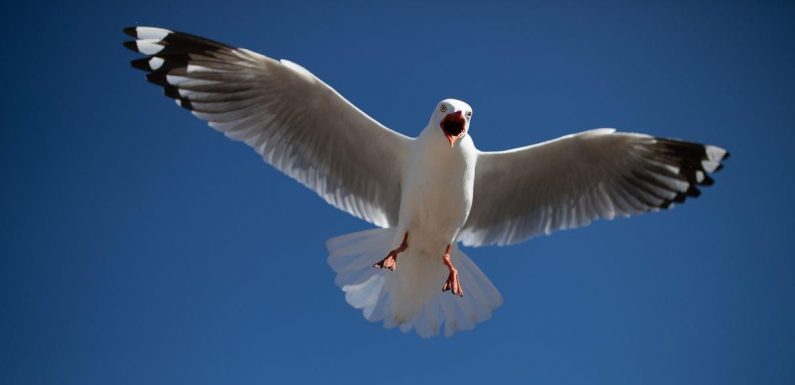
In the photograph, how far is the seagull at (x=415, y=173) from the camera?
16.2 ft

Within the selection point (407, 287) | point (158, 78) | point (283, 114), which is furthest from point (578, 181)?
point (158, 78)

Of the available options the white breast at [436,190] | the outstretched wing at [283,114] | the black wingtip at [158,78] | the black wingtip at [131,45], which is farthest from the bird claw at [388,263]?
the black wingtip at [131,45]

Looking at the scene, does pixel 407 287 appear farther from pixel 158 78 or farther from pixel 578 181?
pixel 158 78

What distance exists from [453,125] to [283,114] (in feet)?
3.70

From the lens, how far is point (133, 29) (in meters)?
5.01

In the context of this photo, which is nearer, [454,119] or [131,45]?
[454,119]

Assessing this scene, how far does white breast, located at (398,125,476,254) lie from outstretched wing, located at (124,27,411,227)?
0.34 meters

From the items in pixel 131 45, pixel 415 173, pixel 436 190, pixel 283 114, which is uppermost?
pixel 131 45

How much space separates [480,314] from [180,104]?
2.26 metres

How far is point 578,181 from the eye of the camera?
5.42m

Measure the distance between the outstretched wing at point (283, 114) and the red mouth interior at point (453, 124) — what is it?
0.50m

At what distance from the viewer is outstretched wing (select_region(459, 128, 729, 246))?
17.1 ft

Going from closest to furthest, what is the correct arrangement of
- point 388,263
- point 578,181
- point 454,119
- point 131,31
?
1. point 454,119
2. point 388,263
3. point 131,31
4. point 578,181

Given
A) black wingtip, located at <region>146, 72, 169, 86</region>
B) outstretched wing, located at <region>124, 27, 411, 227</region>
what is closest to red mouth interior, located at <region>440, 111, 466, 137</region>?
outstretched wing, located at <region>124, 27, 411, 227</region>
